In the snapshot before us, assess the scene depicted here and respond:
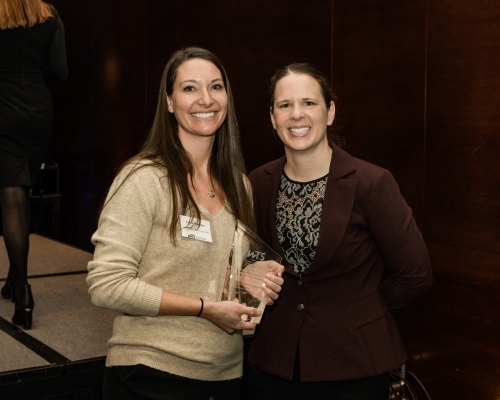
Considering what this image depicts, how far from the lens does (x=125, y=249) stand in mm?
1573

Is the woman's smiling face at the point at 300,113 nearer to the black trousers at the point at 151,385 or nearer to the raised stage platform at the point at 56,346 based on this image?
the black trousers at the point at 151,385

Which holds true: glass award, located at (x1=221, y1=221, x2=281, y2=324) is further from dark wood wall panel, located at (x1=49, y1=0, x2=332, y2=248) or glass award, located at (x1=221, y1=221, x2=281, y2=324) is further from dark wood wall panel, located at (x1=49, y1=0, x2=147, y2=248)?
dark wood wall panel, located at (x1=49, y1=0, x2=147, y2=248)

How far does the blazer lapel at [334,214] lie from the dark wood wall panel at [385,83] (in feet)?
4.63

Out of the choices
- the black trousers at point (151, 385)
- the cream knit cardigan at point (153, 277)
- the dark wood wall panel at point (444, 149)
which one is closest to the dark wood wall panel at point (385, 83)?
the dark wood wall panel at point (444, 149)

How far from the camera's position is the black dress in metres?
3.18

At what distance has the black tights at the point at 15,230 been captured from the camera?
3146 mm

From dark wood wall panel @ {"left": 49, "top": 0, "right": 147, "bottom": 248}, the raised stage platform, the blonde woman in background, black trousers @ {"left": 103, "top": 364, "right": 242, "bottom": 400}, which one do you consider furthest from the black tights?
dark wood wall panel @ {"left": 49, "top": 0, "right": 147, "bottom": 248}

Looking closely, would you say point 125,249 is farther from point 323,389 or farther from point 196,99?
point 323,389

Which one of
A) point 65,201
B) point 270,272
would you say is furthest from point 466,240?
point 65,201

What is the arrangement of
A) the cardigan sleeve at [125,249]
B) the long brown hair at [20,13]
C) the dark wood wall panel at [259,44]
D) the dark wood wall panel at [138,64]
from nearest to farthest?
the cardigan sleeve at [125,249] → the long brown hair at [20,13] → the dark wood wall panel at [259,44] → the dark wood wall panel at [138,64]

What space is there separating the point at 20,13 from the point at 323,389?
7.38 feet

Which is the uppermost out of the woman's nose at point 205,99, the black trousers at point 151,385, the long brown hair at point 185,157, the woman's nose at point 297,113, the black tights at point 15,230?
the woman's nose at point 205,99

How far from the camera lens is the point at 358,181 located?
1852mm

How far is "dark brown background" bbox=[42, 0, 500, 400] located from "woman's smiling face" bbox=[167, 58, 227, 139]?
1.49 m
